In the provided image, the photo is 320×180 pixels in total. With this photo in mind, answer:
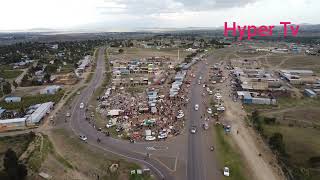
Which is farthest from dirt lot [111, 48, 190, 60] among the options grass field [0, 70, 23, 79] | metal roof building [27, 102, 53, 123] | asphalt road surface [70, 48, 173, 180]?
metal roof building [27, 102, 53, 123]

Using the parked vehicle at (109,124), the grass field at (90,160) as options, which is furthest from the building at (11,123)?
the parked vehicle at (109,124)

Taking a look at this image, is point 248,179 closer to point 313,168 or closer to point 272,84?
point 313,168

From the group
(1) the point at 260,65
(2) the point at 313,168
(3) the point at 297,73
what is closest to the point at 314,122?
(2) the point at 313,168

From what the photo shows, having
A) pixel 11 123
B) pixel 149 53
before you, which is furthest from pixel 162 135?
pixel 149 53

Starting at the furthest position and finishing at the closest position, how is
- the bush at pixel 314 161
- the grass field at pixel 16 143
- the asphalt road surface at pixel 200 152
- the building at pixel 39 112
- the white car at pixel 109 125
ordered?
the building at pixel 39 112
the white car at pixel 109 125
the grass field at pixel 16 143
the bush at pixel 314 161
the asphalt road surface at pixel 200 152

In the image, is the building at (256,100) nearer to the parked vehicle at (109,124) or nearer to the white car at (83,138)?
the parked vehicle at (109,124)
